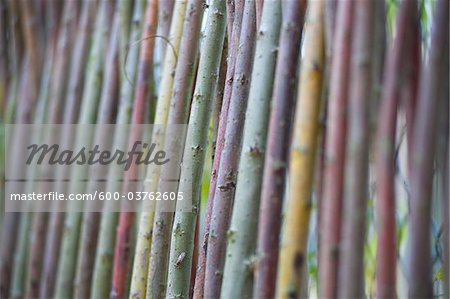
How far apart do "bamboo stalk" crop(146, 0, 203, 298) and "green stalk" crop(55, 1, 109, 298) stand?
1.30ft

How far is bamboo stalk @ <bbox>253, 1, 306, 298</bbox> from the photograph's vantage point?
0.77 metres

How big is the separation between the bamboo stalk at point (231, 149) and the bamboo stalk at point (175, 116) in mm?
165

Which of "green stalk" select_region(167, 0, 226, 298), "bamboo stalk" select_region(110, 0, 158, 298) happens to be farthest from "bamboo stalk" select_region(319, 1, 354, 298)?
"bamboo stalk" select_region(110, 0, 158, 298)

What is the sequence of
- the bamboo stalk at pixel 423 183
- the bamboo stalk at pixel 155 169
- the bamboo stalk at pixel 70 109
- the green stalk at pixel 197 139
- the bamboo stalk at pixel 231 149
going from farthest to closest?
the bamboo stalk at pixel 70 109
the bamboo stalk at pixel 155 169
the green stalk at pixel 197 139
the bamboo stalk at pixel 231 149
the bamboo stalk at pixel 423 183

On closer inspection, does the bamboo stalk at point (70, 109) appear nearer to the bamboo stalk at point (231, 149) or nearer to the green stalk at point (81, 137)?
the green stalk at point (81, 137)

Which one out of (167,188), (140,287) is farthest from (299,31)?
(140,287)

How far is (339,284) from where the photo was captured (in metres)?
0.69

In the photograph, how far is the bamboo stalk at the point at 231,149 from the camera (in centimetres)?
95

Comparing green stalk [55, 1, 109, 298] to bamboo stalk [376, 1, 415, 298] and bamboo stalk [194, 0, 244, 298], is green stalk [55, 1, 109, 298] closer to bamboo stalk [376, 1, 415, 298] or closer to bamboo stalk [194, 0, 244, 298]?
bamboo stalk [194, 0, 244, 298]

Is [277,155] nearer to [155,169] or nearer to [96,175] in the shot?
[155,169]

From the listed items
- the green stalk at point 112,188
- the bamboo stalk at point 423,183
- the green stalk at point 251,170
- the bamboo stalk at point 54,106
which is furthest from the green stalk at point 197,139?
the bamboo stalk at point 54,106

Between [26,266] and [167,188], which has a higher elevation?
[167,188]

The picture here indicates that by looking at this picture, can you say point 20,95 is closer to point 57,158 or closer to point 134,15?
point 57,158

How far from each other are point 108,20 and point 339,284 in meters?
1.01
